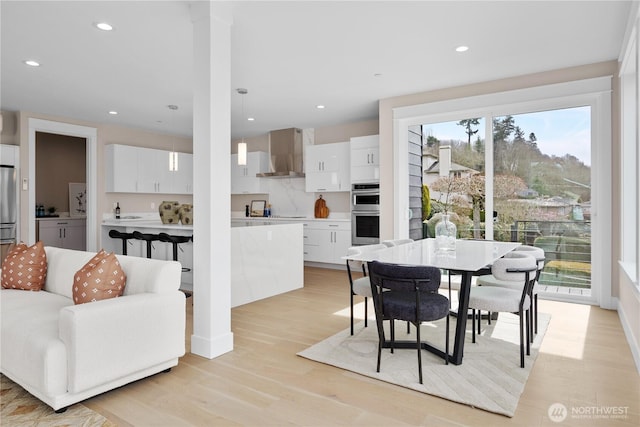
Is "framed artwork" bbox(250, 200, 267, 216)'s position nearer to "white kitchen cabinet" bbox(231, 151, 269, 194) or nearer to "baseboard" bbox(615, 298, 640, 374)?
"white kitchen cabinet" bbox(231, 151, 269, 194)

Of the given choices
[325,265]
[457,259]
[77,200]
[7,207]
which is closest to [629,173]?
[457,259]

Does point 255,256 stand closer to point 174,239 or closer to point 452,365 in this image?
point 174,239

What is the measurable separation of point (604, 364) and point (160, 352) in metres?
3.00

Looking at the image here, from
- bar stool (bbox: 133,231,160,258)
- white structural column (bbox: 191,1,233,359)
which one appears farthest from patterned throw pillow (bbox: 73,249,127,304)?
bar stool (bbox: 133,231,160,258)

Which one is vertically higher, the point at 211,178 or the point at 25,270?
the point at 211,178

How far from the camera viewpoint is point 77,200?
328 inches

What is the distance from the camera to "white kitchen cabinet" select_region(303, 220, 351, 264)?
670cm

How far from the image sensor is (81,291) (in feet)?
8.27

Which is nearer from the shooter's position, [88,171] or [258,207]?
[88,171]

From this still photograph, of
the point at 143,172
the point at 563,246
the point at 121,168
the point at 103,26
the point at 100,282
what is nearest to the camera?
the point at 100,282

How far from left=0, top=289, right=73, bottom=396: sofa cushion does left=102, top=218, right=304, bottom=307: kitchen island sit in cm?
194

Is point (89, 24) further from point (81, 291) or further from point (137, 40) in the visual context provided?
point (81, 291)

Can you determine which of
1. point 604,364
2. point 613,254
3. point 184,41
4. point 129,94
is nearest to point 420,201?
point 613,254

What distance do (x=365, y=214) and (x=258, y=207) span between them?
2.83 meters
